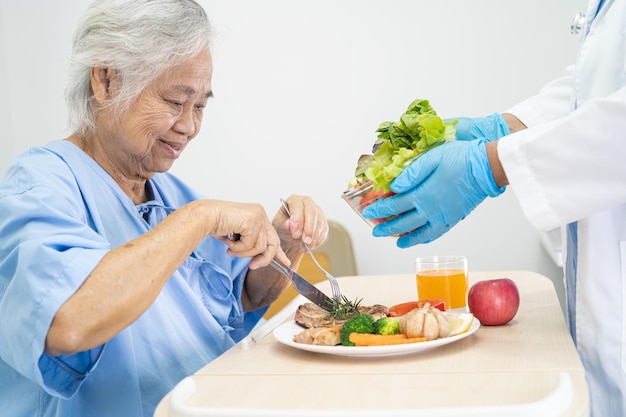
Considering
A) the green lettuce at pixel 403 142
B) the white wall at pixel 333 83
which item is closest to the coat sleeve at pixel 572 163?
the green lettuce at pixel 403 142

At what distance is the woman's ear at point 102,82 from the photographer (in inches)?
60.1

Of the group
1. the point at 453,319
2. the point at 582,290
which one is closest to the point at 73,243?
the point at 453,319

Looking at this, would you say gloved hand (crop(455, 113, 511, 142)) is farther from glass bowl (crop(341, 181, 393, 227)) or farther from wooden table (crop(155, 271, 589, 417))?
wooden table (crop(155, 271, 589, 417))

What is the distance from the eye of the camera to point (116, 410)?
1350 mm

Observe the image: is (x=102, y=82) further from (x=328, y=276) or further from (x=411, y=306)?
(x=411, y=306)

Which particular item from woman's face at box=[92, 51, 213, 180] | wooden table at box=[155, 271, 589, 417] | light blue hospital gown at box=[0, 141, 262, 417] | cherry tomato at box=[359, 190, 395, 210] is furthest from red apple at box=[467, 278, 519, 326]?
woman's face at box=[92, 51, 213, 180]

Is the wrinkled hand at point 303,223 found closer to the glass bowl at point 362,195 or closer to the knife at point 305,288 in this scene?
the knife at point 305,288

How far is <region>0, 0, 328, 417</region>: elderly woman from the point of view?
43.9 inches

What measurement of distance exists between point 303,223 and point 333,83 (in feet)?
5.13

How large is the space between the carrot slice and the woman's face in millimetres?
685

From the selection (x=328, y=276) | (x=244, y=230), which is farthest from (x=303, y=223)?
(x=244, y=230)

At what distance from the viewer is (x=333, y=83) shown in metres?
3.12

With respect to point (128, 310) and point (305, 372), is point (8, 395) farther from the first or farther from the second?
point (305, 372)

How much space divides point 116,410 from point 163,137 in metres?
0.61
